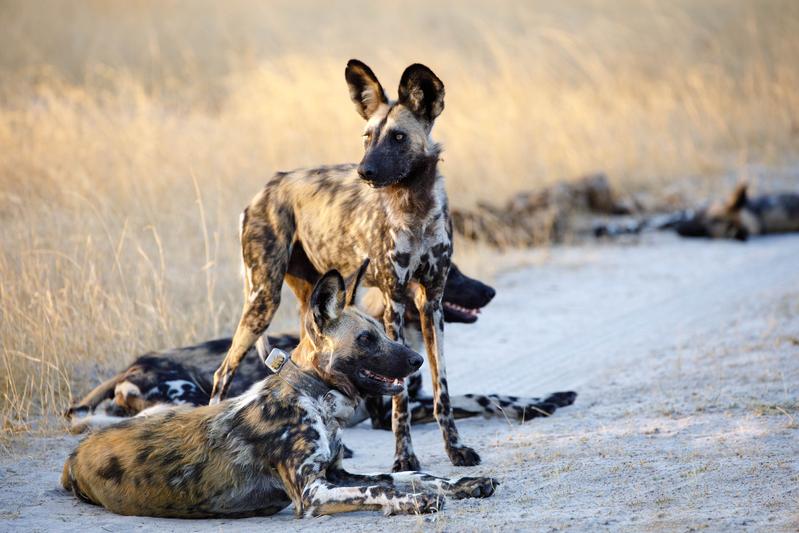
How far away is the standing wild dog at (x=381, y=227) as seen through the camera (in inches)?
154

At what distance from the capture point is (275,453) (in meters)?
3.39

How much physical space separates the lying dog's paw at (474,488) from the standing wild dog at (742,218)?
6100 mm

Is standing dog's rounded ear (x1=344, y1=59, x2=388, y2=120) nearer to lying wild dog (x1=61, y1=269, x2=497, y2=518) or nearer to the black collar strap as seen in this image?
lying wild dog (x1=61, y1=269, x2=497, y2=518)

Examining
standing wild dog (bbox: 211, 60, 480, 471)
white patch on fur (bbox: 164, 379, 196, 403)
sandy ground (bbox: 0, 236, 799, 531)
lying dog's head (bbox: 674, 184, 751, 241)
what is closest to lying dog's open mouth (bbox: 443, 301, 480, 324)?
sandy ground (bbox: 0, 236, 799, 531)

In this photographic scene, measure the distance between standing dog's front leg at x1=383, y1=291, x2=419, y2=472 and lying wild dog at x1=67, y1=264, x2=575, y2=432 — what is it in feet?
2.85

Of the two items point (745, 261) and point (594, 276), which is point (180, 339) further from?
point (745, 261)

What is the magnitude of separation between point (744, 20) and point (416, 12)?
6204mm

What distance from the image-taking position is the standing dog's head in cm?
382

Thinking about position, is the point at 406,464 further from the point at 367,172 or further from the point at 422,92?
the point at 422,92

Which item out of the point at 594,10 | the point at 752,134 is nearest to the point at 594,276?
the point at 752,134

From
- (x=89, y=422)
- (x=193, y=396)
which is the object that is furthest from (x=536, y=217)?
(x=89, y=422)

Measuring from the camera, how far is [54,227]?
6469 mm

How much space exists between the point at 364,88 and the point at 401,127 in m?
0.29

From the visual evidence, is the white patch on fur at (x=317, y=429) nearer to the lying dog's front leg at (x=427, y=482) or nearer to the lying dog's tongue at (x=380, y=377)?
the lying dog's front leg at (x=427, y=482)
